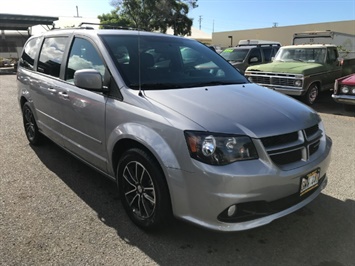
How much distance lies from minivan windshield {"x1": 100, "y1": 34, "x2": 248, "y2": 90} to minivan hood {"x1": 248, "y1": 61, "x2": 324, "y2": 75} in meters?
6.17

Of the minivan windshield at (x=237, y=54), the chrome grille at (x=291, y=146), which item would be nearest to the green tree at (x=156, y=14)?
the minivan windshield at (x=237, y=54)

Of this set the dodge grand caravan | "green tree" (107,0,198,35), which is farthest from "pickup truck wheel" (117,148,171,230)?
A: "green tree" (107,0,198,35)

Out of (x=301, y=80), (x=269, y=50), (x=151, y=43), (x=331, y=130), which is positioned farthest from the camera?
(x=269, y=50)

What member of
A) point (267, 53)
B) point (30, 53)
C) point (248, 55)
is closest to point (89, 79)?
point (30, 53)

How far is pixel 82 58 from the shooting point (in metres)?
3.81

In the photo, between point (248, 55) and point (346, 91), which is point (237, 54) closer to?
point (248, 55)

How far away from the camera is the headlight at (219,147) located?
2.51 metres

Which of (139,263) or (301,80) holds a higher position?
(301,80)

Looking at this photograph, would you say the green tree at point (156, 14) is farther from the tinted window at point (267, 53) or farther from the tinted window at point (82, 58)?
the tinted window at point (82, 58)

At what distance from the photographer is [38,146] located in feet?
18.2

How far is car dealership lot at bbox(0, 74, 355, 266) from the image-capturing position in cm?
277

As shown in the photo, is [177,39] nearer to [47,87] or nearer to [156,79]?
[156,79]

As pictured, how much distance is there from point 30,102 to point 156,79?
271cm

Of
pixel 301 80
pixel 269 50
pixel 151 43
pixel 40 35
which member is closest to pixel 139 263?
pixel 151 43
